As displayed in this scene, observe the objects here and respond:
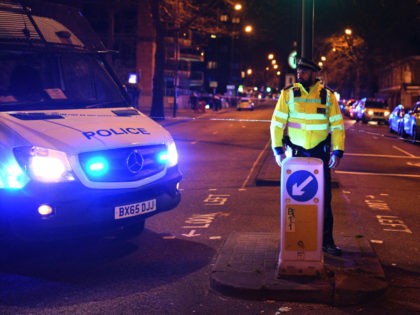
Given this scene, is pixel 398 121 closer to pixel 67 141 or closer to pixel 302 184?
pixel 302 184

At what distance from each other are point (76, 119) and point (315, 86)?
8.16 feet

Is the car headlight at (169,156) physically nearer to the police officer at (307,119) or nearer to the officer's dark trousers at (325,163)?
the police officer at (307,119)

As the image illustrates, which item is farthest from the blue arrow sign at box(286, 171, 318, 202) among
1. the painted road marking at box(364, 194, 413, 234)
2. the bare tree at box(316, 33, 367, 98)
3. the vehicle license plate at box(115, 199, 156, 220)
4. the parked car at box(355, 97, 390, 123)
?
the bare tree at box(316, 33, 367, 98)

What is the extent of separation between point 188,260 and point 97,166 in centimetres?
139

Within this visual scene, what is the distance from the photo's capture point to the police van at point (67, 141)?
5.80 meters

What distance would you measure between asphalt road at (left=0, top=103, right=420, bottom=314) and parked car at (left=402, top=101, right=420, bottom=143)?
38.2 feet

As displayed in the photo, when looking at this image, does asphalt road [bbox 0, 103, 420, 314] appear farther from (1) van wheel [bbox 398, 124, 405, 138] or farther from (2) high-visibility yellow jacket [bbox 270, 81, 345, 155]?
(1) van wheel [bbox 398, 124, 405, 138]

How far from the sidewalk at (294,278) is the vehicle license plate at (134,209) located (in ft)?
2.84

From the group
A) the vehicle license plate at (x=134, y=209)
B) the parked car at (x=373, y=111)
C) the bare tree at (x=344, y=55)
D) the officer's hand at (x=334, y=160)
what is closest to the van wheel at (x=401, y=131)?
the parked car at (x=373, y=111)

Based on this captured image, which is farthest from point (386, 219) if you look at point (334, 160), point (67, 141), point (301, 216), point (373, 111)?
point (373, 111)

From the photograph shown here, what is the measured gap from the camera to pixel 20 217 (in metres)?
5.78

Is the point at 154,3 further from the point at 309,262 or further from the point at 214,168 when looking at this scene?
the point at 309,262

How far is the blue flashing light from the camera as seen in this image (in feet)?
19.7

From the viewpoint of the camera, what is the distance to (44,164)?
5.85 meters
